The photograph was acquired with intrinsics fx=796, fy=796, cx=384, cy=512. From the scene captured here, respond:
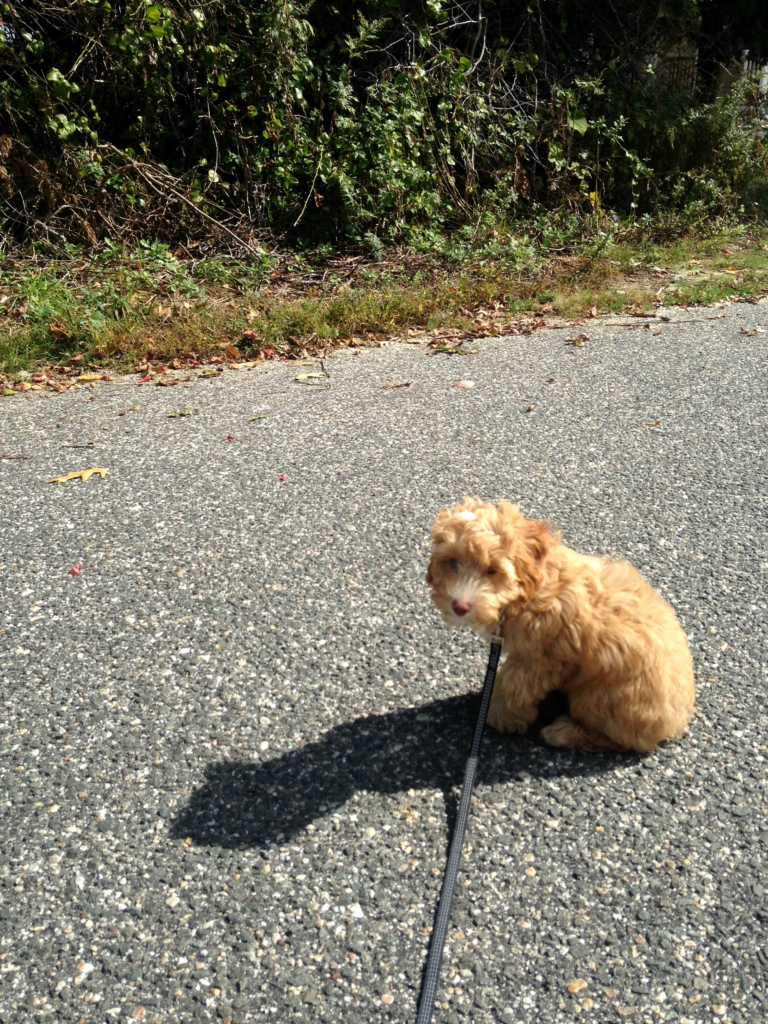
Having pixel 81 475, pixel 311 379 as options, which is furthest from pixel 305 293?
pixel 81 475

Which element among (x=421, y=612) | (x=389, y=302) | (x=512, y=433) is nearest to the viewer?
(x=421, y=612)

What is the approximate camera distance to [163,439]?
223 inches

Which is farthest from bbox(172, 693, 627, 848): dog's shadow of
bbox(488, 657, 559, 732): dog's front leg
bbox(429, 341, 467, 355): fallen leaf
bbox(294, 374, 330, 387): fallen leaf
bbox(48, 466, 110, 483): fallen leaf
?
bbox(429, 341, 467, 355): fallen leaf

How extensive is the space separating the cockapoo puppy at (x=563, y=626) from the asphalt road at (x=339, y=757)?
193 millimetres

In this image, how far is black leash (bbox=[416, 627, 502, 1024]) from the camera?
82.8 inches

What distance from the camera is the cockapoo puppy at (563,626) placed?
2598 mm

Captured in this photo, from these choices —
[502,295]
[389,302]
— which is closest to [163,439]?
[389,302]

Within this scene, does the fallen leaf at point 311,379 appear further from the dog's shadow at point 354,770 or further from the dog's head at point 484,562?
the dog's head at point 484,562


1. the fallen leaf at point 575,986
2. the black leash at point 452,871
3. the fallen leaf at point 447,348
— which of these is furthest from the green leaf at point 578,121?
the fallen leaf at point 575,986

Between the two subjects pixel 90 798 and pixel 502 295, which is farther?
pixel 502 295

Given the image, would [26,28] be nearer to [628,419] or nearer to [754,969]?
[628,419]

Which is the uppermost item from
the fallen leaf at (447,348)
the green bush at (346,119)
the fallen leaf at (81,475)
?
the green bush at (346,119)

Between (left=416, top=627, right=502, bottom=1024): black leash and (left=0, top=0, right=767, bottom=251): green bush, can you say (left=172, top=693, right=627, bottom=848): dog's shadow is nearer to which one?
(left=416, top=627, right=502, bottom=1024): black leash

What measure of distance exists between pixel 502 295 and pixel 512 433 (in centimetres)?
353
